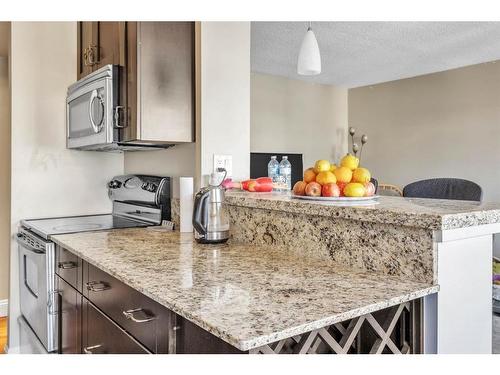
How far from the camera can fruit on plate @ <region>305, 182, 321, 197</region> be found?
1455 millimetres

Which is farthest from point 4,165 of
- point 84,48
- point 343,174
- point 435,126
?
point 435,126

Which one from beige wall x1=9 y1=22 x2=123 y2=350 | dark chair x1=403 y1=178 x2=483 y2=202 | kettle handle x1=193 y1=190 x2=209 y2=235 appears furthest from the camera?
dark chair x1=403 y1=178 x2=483 y2=202

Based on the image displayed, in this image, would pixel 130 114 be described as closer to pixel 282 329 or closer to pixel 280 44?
pixel 282 329

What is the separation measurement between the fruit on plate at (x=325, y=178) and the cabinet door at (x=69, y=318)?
3.38 feet

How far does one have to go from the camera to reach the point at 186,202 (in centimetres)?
195

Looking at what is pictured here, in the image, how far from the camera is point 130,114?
191 centimetres

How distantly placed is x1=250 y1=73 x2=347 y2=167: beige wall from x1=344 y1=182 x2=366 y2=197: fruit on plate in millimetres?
3580

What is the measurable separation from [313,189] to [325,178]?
0.06 metres

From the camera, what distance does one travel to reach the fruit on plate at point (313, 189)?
1455mm

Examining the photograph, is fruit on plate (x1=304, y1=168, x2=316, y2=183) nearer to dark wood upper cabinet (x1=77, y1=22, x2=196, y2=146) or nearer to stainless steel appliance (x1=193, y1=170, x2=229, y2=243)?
stainless steel appliance (x1=193, y1=170, x2=229, y2=243)

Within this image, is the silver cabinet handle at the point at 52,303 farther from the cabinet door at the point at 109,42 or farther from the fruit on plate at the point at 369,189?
the fruit on plate at the point at 369,189

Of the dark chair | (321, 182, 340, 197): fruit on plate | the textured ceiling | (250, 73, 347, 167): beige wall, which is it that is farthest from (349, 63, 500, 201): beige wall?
(321, 182, 340, 197): fruit on plate
